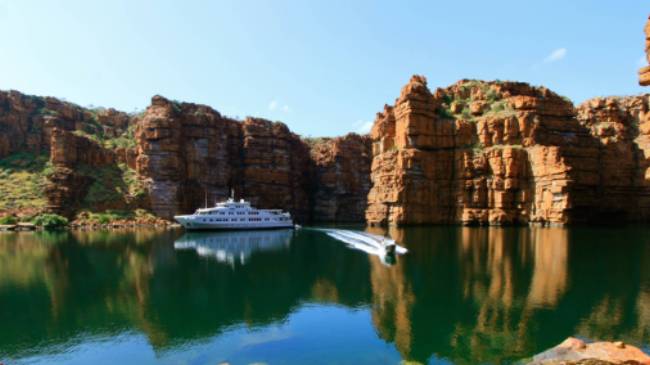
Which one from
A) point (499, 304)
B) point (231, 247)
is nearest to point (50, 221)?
point (231, 247)

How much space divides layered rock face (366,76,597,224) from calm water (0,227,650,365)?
144 ft

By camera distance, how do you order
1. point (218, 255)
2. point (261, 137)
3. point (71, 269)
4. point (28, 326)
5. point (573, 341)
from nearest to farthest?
point (573, 341) → point (28, 326) → point (71, 269) → point (218, 255) → point (261, 137)

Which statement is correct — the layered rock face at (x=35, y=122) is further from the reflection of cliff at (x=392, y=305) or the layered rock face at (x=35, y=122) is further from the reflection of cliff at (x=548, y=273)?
the reflection of cliff at (x=548, y=273)

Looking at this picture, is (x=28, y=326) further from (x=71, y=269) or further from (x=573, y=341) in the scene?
(x=573, y=341)

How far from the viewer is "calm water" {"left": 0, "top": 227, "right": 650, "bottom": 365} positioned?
2016 centimetres

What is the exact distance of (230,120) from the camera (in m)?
129

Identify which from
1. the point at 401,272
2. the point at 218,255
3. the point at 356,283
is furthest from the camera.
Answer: the point at 218,255

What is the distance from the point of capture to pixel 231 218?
92.4m

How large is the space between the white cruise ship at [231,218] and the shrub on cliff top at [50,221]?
80.7ft

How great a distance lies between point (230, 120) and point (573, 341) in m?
122

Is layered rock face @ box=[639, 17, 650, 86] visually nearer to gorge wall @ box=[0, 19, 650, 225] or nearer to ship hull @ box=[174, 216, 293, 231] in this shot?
gorge wall @ box=[0, 19, 650, 225]

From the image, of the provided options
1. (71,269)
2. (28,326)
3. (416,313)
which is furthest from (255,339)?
(71,269)

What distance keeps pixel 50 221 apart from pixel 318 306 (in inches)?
3328

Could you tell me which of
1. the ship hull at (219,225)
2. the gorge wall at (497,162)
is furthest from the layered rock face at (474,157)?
the ship hull at (219,225)
